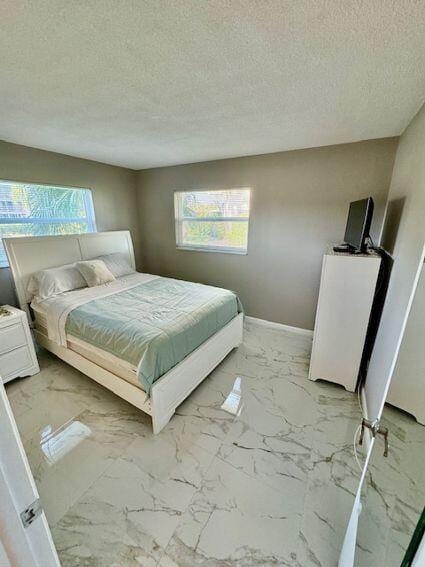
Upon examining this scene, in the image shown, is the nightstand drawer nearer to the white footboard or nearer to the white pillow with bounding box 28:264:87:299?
the white pillow with bounding box 28:264:87:299

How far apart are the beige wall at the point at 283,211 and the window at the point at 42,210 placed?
1086mm

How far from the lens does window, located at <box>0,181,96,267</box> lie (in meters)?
2.59

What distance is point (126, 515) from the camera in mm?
1249

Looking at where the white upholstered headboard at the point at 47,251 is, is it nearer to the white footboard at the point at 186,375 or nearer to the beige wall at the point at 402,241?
the white footboard at the point at 186,375

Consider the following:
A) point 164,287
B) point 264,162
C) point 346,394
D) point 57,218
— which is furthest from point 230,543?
point 57,218

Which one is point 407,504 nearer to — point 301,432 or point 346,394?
point 301,432

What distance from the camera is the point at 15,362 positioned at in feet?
7.03

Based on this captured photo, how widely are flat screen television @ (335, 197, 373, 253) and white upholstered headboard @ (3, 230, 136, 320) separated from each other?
3062mm

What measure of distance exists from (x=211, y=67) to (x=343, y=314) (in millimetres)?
1999

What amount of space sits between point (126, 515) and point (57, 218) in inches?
126

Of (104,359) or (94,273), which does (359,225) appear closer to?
(104,359)

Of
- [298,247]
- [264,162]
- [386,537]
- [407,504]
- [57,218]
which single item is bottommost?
[386,537]

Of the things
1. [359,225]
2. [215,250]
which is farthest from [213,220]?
[359,225]

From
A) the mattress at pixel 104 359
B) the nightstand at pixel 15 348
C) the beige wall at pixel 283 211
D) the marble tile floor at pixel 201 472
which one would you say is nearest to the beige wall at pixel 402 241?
the beige wall at pixel 283 211
